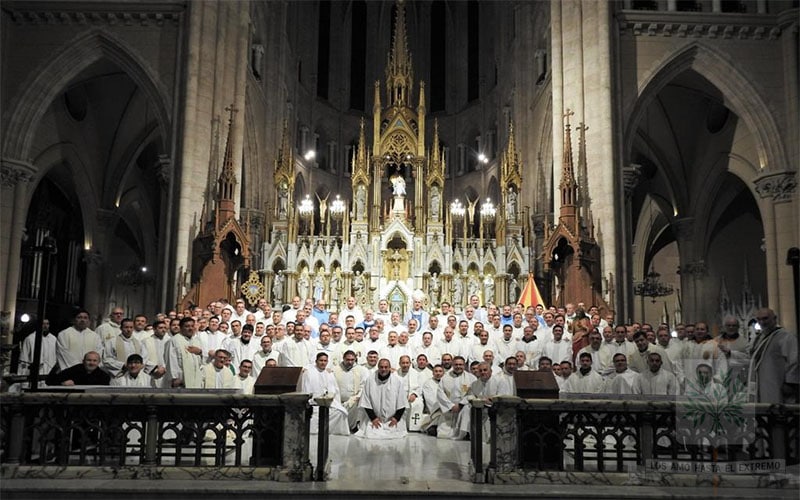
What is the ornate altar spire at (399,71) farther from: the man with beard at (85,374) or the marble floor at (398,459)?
the man with beard at (85,374)

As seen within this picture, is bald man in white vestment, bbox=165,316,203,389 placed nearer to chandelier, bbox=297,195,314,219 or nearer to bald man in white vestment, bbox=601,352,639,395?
bald man in white vestment, bbox=601,352,639,395

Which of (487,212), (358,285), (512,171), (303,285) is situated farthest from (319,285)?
(512,171)

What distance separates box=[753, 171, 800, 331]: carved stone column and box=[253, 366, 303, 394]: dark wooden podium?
11297mm

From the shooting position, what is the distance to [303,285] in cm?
1708

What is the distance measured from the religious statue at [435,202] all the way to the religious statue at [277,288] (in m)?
4.14

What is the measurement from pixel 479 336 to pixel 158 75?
9314 millimetres

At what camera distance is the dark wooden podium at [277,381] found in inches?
243

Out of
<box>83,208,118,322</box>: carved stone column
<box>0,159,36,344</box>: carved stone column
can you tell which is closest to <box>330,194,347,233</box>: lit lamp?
<box>83,208,118,322</box>: carved stone column

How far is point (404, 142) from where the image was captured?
1950 centimetres

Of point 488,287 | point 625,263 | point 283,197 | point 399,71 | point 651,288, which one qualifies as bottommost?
point 488,287

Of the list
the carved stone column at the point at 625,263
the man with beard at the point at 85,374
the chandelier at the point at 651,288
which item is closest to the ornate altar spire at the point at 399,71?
the carved stone column at the point at 625,263

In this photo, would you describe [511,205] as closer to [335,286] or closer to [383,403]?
[335,286]

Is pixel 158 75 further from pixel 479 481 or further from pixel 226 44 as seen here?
pixel 479 481

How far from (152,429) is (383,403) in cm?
367
